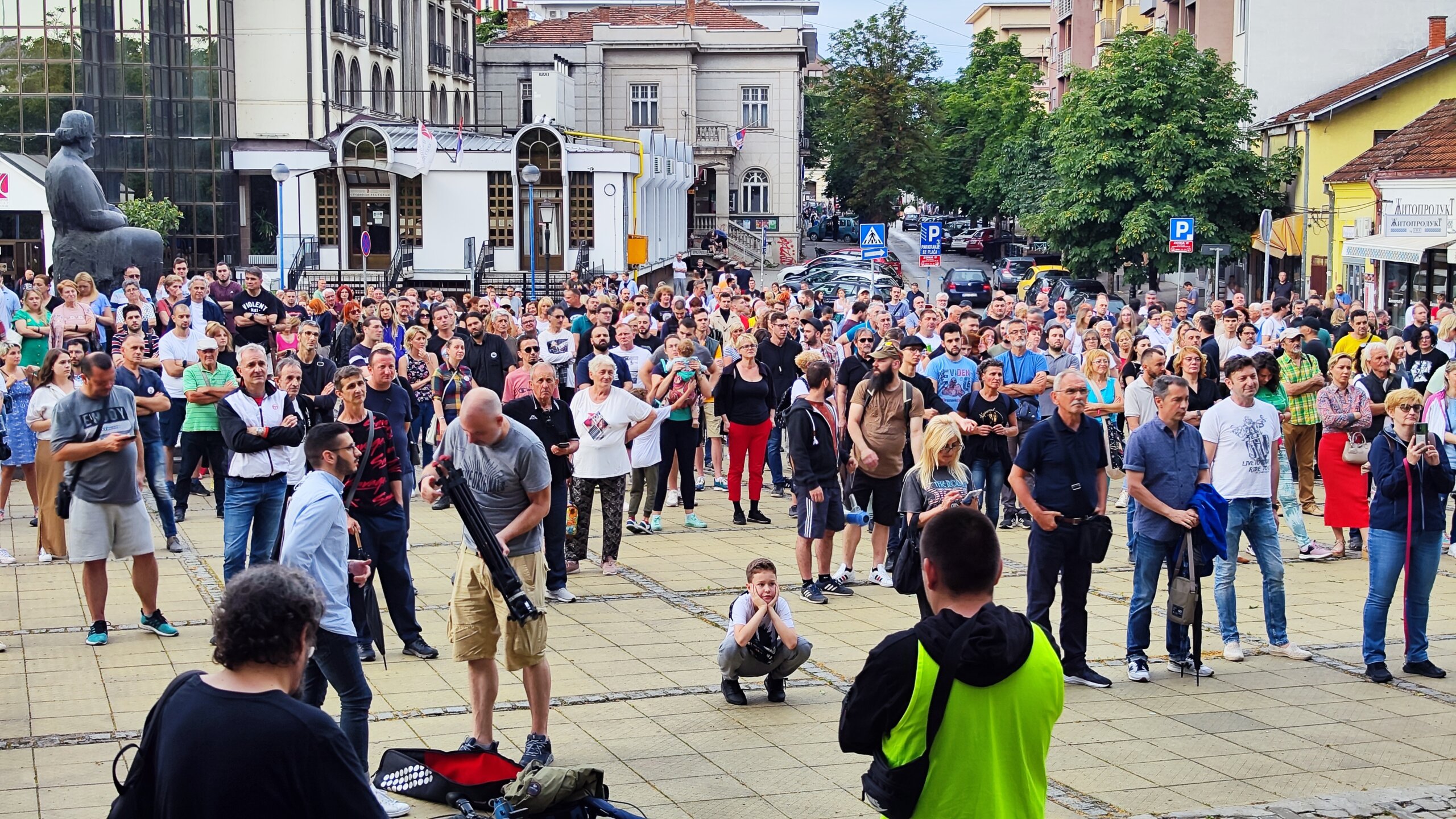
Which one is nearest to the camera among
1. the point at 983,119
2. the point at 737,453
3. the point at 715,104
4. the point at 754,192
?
the point at 737,453

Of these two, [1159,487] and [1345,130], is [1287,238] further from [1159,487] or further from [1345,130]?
[1159,487]

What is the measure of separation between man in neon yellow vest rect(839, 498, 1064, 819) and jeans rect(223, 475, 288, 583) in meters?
6.48

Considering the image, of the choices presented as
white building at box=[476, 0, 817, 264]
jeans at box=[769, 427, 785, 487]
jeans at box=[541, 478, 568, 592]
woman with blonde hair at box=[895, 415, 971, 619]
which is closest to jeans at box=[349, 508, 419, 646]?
jeans at box=[541, 478, 568, 592]

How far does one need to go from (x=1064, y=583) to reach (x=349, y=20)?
162 feet

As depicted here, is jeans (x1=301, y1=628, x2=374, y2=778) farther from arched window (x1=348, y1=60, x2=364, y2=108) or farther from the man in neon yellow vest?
arched window (x1=348, y1=60, x2=364, y2=108)

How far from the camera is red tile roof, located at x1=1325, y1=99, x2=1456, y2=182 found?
30641mm

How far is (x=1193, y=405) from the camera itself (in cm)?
1302

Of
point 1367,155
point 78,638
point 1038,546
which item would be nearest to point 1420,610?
point 1038,546

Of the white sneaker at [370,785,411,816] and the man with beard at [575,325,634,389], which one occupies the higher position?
the man with beard at [575,325,634,389]

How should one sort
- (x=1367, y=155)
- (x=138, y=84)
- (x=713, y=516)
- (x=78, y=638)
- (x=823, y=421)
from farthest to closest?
(x=138, y=84) < (x=1367, y=155) < (x=713, y=516) < (x=823, y=421) < (x=78, y=638)

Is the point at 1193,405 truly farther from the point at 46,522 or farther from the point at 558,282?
the point at 558,282

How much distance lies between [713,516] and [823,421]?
372 centimetres

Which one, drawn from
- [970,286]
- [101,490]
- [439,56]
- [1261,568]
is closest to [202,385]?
[101,490]

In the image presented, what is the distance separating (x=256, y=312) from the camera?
18297mm
